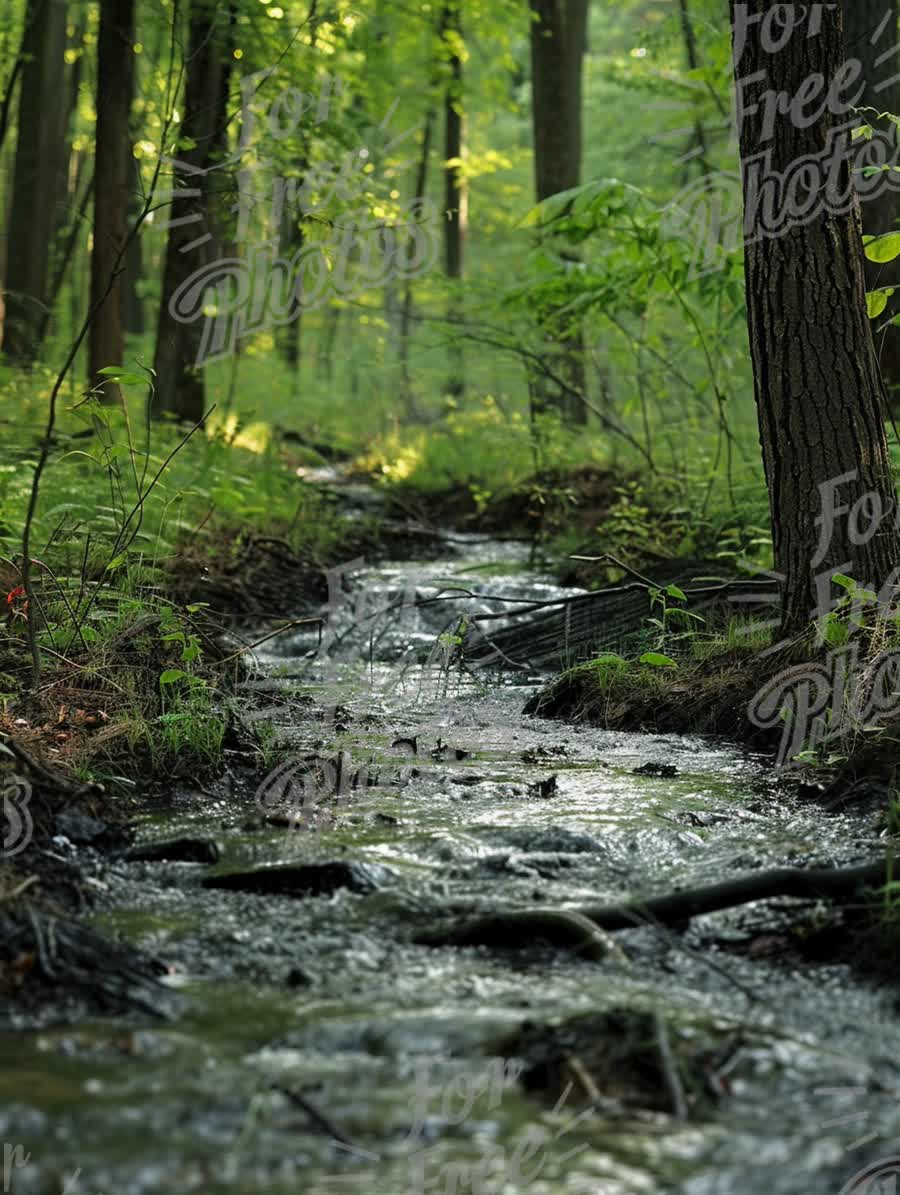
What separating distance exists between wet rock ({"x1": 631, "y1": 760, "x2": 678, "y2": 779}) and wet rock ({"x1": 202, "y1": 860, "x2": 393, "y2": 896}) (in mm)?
1548

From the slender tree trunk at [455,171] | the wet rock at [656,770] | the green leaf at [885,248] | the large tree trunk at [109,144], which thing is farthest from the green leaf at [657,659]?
the slender tree trunk at [455,171]

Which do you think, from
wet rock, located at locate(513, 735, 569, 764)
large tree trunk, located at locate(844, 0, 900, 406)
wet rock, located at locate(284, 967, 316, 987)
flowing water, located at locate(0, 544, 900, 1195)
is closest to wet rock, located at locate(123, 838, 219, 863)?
flowing water, located at locate(0, 544, 900, 1195)

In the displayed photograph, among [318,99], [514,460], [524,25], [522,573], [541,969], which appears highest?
[524,25]

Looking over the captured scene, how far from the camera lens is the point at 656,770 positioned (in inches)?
184

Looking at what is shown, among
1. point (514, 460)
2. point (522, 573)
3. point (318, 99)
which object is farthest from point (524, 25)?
point (522, 573)

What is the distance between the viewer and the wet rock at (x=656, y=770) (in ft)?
15.1

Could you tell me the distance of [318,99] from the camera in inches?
421

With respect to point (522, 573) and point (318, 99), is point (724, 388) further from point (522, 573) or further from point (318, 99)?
point (318, 99)

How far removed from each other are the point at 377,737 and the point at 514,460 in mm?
6657

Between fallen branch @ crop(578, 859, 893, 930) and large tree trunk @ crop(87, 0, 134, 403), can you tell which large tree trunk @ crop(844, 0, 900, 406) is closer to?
fallen branch @ crop(578, 859, 893, 930)

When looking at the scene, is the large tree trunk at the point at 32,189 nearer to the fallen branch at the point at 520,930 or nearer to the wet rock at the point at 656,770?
the wet rock at the point at 656,770

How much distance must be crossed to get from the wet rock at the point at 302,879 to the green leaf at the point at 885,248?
2.89m

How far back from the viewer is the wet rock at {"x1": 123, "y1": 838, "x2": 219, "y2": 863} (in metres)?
3.59

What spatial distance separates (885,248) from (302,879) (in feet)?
10.1
